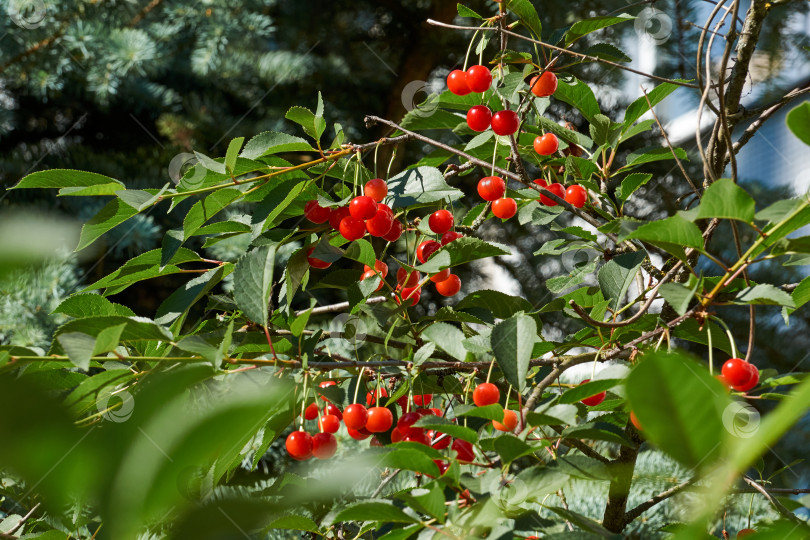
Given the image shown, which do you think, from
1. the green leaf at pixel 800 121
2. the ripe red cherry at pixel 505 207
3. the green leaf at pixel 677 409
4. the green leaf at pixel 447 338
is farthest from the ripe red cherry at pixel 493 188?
the green leaf at pixel 677 409

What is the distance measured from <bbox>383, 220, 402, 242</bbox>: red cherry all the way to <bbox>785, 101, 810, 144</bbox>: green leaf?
0.23m

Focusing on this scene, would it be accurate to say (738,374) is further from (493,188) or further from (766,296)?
(493,188)

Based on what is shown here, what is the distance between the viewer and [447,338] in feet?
1.12

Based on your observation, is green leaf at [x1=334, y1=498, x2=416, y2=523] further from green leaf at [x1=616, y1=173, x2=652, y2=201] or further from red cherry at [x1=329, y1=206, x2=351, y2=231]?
green leaf at [x1=616, y1=173, x2=652, y2=201]

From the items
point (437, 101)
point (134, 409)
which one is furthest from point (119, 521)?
point (437, 101)

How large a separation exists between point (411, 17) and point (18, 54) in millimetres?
645

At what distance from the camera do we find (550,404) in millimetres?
258

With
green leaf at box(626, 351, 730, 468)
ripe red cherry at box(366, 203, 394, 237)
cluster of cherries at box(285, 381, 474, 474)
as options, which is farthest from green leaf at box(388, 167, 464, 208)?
green leaf at box(626, 351, 730, 468)

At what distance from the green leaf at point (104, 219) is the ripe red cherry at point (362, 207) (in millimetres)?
110

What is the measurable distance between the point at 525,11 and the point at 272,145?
17cm

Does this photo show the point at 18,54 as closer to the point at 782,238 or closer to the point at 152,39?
the point at 152,39

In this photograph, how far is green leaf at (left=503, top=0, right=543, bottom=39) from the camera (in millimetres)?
383

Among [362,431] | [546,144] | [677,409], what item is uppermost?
[677,409]

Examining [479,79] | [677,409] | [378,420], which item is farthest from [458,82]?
[677,409]
